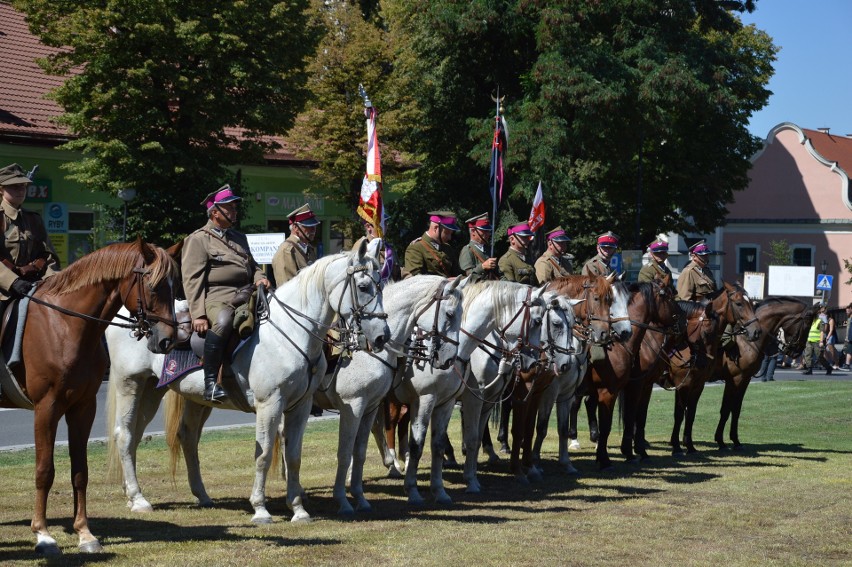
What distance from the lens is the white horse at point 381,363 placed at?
36.2ft

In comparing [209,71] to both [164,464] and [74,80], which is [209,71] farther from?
[164,464]

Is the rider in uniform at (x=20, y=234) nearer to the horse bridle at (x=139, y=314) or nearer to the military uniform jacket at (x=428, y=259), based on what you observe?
the horse bridle at (x=139, y=314)

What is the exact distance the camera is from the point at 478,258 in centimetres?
1421

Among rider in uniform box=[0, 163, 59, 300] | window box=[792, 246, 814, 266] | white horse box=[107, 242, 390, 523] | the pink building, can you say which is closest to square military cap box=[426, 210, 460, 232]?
white horse box=[107, 242, 390, 523]

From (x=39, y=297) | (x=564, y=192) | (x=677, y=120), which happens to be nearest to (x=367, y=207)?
(x=39, y=297)

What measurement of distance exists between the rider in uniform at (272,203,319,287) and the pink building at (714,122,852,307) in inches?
2370

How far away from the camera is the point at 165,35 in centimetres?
2916

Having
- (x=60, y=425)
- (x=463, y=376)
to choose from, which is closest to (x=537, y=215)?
(x=463, y=376)

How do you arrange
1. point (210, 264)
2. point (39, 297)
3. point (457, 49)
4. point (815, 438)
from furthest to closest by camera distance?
point (457, 49), point (815, 438), point (210, 264), point (39, 297)

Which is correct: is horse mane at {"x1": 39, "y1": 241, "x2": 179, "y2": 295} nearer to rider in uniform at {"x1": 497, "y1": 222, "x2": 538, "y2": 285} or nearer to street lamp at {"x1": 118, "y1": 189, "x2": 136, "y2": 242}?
rider in uniform at {"x1": 497, "y1": 222, "x2": 538, "y2": 285}

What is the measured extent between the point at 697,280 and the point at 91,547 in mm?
12573

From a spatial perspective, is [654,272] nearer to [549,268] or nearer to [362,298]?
[549,268]

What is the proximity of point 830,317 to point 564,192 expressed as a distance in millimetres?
11916

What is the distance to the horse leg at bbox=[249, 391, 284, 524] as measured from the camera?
33.3 ft
